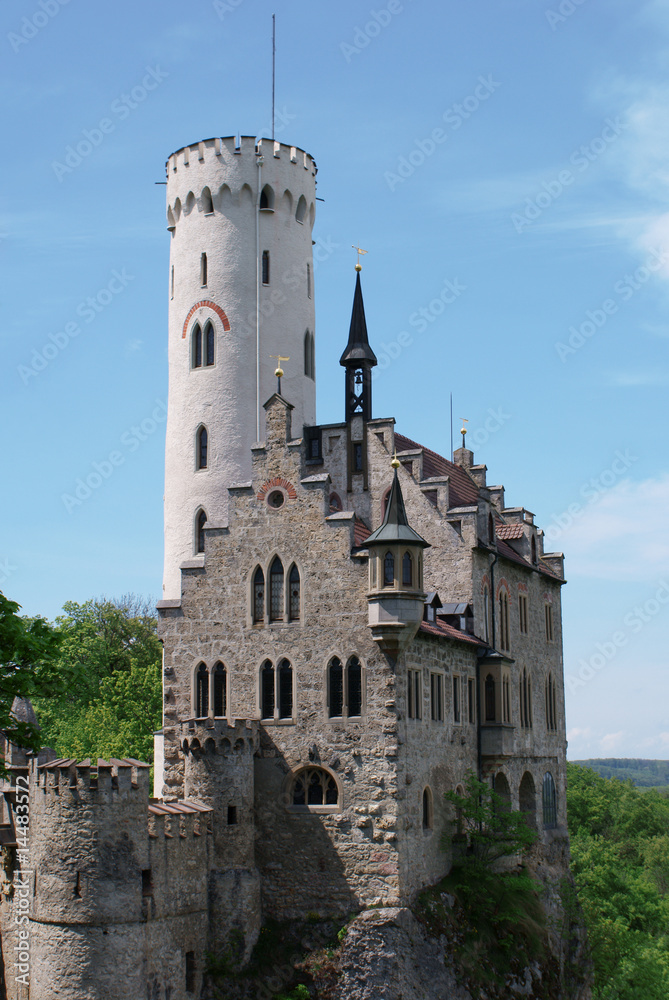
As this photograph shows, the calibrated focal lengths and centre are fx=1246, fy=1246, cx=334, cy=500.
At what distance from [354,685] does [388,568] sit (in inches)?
158

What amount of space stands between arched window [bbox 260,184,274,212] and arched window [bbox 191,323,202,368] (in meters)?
5.83

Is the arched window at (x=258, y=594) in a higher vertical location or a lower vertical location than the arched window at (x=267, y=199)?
lower

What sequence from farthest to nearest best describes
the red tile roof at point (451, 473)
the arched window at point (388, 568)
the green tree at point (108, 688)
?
the green tree at point (108, 688), the red tile roof at point (451, 473), the arched window at point (388, 568)

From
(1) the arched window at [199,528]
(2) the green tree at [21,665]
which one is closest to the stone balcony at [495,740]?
(1) the arched window at [199,528]

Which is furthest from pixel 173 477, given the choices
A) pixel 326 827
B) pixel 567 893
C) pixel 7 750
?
pixel 567 893

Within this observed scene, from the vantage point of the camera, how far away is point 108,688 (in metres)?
77.2

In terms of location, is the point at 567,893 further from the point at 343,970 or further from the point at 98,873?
the point at 98,873

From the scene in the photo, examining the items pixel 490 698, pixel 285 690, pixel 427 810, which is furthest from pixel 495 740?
pixel 285 690

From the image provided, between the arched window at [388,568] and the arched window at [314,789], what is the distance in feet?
21.4

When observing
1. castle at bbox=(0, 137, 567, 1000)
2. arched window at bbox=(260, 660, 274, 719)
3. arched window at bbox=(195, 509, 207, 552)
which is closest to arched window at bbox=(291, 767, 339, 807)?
castle at bbox=(0, 137, 567, 1000)

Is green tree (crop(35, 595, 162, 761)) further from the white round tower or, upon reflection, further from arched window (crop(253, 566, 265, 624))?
arched window (crop(253, 566, 265, 624))

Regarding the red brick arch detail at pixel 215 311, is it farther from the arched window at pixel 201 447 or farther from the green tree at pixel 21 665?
the green tree at pixel 21 665

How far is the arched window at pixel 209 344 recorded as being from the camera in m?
52.2

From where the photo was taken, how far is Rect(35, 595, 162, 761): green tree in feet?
234
